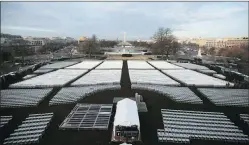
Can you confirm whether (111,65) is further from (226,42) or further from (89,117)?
(226,42)

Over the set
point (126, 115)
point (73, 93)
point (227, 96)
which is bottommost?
point (227, 96)

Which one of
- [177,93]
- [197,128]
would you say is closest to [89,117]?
[197,128]

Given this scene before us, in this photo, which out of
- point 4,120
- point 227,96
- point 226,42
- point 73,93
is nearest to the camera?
point 4,120

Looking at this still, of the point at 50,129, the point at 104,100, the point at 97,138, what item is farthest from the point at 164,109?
the point at 50,129

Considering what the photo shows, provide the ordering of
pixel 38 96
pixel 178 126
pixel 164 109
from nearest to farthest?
1. pixel 178 126
2. pixel 164 109
3. pixel 38 96

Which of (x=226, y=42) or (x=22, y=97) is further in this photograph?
(x=226, y=42)

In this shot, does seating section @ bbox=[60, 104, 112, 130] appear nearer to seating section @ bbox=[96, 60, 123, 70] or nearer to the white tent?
the white tent

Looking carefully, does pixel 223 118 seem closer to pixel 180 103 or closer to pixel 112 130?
pixel 180 103
